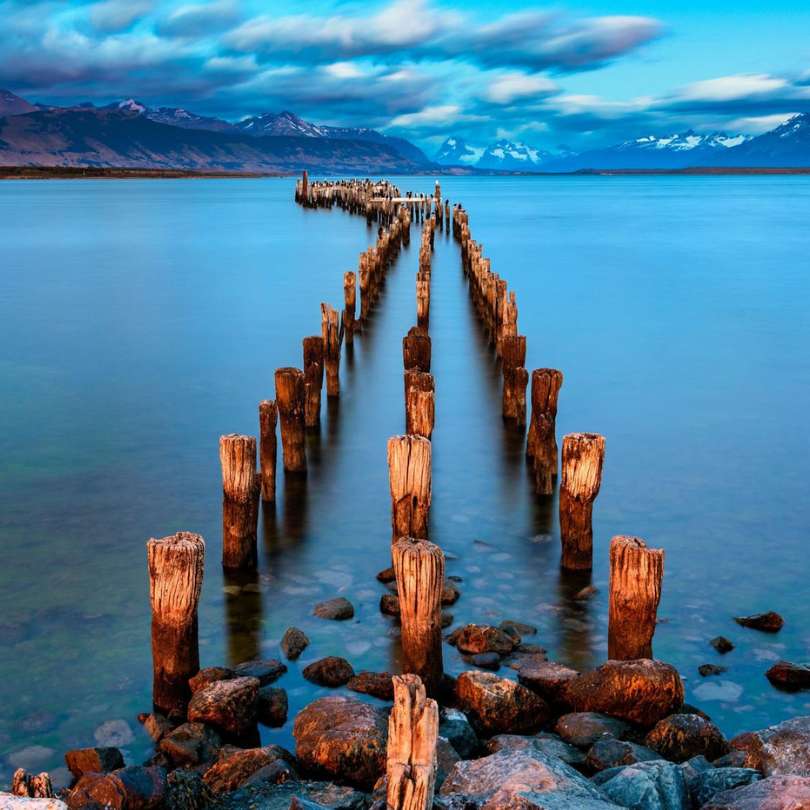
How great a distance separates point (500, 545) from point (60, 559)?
4122 millimetres

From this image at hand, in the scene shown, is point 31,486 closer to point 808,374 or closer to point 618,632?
point 618,632

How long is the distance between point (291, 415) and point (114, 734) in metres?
5.17

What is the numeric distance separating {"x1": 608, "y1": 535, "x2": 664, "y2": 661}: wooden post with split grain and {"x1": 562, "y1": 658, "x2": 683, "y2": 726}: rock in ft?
1.69

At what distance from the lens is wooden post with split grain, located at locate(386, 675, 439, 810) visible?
3787 mm

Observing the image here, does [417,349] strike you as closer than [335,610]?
No

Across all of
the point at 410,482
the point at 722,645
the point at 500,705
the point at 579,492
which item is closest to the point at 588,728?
the point at 500,705

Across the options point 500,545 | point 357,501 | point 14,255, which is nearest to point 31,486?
point 357,501

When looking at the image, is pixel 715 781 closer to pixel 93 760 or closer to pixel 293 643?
pixel 293 643

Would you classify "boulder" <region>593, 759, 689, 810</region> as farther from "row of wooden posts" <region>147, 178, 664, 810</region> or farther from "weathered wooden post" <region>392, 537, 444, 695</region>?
"weathered wooden post" <region>392, 537, 444, 695</region>

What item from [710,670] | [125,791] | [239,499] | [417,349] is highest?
[417,349]

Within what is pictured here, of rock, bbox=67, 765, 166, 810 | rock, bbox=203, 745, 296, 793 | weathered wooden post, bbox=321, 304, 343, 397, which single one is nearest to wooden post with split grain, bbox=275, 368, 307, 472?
weathered wooden post, bbox=321, 304, 343, 397

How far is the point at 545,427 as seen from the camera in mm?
10523

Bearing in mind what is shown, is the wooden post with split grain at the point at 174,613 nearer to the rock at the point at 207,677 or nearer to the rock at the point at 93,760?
the rock at the point at 207,677

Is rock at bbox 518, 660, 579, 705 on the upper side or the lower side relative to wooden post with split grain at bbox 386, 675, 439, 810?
A: lower
